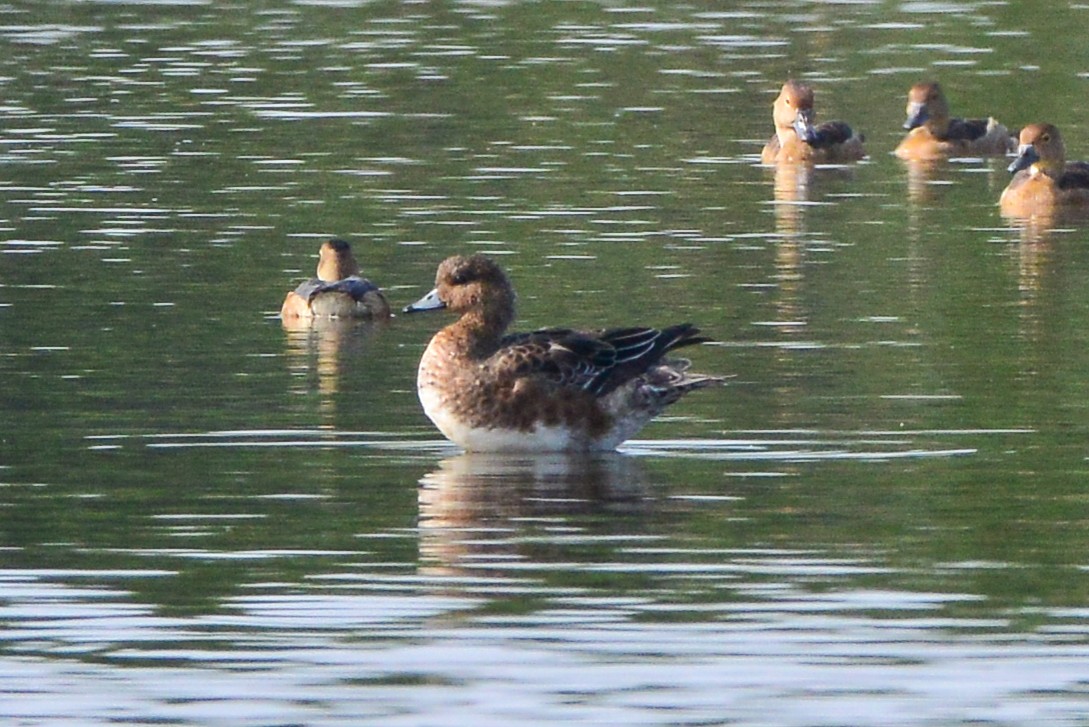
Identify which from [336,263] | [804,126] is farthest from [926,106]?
[336,263]

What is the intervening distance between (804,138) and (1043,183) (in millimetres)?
4200

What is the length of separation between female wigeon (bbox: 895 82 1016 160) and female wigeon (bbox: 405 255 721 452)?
15.6 m

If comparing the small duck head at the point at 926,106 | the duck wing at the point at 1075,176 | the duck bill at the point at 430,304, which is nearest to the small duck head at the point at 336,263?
the duck bill at the point at 430,304

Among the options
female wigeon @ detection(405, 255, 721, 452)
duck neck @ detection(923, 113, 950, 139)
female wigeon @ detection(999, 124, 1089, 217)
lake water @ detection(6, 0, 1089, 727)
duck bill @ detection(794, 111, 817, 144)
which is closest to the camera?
lake water @ detection(6, 0, 1089, 727)

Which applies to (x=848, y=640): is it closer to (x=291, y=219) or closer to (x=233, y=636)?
(x=233, y=636)

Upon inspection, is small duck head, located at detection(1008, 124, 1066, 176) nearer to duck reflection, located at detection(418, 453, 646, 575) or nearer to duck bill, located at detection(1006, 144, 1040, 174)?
duck bill, located at detection(1006, 144, 1040, 174)

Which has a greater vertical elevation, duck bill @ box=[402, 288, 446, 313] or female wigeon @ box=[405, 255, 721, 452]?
duck bill @ box=[402, 288, 446, 313]

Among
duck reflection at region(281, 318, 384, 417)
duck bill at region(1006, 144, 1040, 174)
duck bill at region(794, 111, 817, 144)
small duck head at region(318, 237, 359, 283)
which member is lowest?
duck reflection at region(281, 318, 384, 417)

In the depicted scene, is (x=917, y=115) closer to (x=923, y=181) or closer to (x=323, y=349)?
(x=923, y=181)

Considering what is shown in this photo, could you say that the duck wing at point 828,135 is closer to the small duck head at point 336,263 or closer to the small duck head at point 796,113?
the small duck head at point 796,113

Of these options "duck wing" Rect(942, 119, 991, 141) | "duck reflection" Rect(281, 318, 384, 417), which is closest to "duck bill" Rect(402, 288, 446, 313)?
"duck reflection" Rect(281, 318, 384, 417)

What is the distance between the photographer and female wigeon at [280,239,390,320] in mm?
19109

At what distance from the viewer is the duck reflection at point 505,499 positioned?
11914 mm

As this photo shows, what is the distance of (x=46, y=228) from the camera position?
2342 cm
